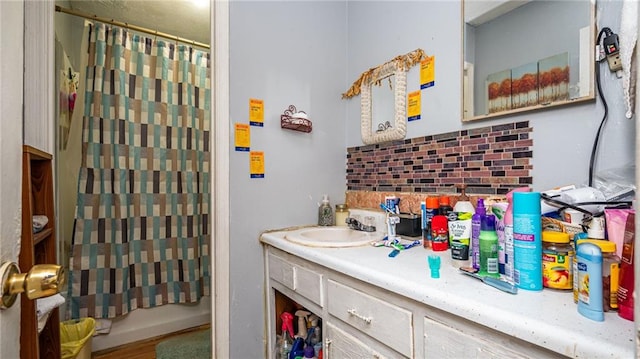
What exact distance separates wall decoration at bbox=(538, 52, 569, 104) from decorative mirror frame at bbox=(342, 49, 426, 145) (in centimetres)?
50

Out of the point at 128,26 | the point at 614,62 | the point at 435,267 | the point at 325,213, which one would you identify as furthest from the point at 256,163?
the point at 128,26

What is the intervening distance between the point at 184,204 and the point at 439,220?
1843 millimetres

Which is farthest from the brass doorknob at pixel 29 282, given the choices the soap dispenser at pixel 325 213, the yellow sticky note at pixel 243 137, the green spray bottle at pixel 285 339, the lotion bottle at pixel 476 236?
the soap dispenser at pixel 325 213

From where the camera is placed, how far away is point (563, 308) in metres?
0.57

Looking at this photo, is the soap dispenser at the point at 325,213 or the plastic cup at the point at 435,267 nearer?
the plastic cup at the point at 435,267

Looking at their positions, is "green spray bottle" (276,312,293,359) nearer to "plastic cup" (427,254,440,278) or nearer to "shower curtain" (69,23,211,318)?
"plastic cup" (427,254,440,278)

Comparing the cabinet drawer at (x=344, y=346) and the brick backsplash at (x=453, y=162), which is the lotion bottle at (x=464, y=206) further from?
the cabinet drawer at (x=344, y=346)

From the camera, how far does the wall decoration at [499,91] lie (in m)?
1.06

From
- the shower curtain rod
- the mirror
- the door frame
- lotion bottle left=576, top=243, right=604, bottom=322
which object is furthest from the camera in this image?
the shower curtain rod

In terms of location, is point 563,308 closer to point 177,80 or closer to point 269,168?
point 269,168

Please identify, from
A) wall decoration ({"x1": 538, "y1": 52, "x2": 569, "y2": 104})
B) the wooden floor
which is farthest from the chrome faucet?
the wooden floor

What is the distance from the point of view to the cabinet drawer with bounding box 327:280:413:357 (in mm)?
749

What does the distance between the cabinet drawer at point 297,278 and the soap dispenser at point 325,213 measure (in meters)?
0.37

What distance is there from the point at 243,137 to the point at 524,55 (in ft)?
A: 3.98
